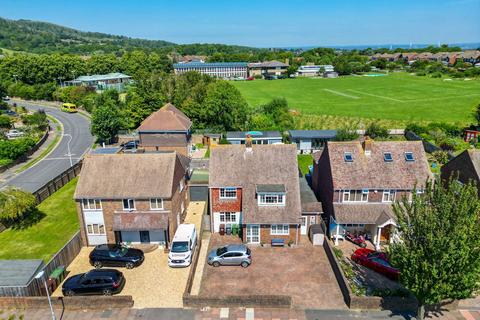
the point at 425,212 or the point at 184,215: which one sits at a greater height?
the point at 425,212

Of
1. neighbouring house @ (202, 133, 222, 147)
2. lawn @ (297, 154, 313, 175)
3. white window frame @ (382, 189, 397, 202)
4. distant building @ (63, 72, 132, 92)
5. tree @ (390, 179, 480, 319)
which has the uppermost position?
distant building @ (63, 72, 132, 92)

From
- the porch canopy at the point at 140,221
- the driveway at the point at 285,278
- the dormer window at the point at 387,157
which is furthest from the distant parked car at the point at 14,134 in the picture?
the dormer window at the point at 387,157

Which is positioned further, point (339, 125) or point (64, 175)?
point (339, 125)

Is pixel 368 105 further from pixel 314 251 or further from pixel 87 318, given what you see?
pixel 87 318

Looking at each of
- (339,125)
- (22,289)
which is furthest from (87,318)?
(339,125)

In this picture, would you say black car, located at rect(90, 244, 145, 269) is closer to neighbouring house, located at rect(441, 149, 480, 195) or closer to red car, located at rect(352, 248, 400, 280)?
red car, located at rect(352, 248, 400, 280)

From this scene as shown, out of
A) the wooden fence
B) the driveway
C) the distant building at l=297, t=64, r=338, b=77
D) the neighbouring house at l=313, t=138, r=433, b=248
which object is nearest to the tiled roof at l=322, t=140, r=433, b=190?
the neighbouring house at l=313, t=138, r=433, b=248

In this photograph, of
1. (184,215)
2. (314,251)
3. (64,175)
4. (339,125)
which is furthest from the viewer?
(339,125)
